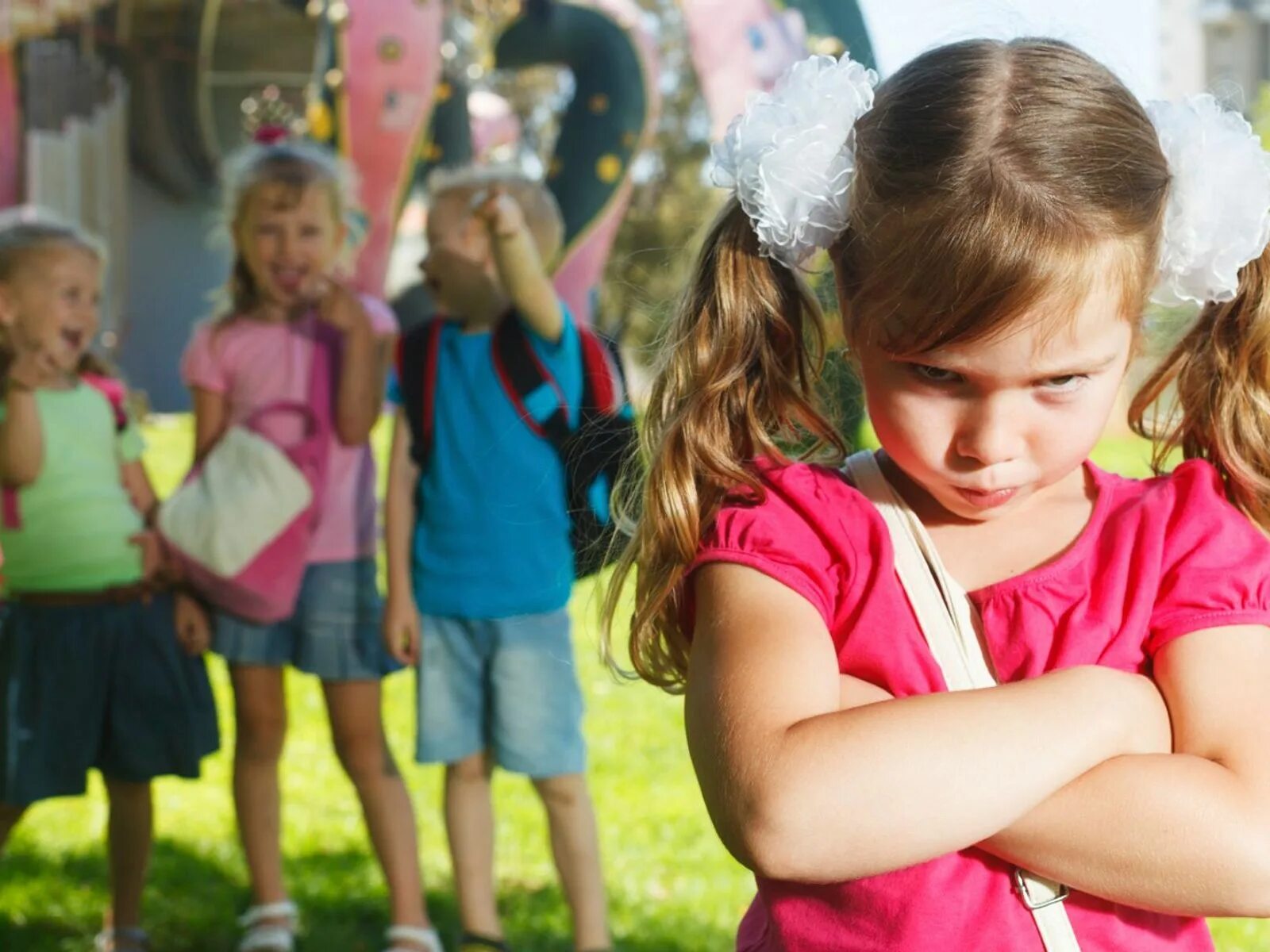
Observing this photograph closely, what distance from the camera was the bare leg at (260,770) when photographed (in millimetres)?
3701

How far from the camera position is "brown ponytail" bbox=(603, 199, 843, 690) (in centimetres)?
142

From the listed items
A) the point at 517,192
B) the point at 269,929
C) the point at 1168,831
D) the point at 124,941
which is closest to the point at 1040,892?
the point at 1168,831

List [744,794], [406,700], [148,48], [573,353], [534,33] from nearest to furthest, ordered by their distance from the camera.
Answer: [744,794]
[573,353]
[534,33]
[406,700]
[148,48]

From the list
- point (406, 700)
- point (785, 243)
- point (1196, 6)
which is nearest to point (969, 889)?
point (785, 243)

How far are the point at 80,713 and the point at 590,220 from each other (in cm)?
197

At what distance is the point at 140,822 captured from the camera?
3658 mm

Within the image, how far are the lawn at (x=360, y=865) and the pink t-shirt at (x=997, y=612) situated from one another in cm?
206

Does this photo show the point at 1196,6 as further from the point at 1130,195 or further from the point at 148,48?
the point at 1130,195

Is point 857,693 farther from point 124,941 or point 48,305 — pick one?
point 124,941

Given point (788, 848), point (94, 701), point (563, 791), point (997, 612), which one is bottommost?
point (563, 791)

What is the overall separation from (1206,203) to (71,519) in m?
2.86

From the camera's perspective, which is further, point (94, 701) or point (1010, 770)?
point (94, 701)

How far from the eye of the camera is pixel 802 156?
1.39 metres

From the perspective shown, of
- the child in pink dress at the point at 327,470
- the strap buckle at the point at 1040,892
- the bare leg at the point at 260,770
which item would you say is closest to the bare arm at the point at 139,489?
the child in pink dress at the point at 327,470
